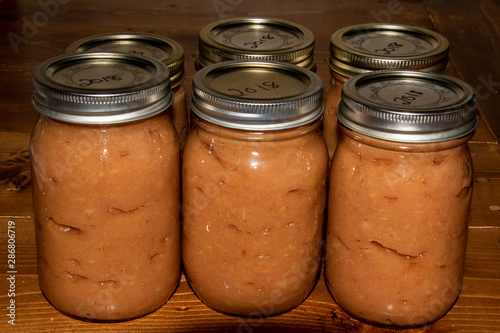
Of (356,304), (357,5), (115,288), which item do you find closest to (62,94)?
(115,288)

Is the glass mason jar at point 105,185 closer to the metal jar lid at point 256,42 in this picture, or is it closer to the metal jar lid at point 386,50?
the metal jar lid at point 256,42

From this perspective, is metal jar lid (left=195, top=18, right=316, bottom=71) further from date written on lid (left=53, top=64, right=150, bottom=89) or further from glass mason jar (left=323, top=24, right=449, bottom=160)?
date written on lid (left=53, top=64, right=150, bottom=89)

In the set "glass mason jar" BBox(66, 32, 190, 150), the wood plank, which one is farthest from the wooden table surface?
"glass mason jar" BBox(66, 32, 190, 150)

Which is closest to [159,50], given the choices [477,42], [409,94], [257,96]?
[257,96]

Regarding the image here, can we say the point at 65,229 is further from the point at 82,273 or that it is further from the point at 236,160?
the point at 236,160

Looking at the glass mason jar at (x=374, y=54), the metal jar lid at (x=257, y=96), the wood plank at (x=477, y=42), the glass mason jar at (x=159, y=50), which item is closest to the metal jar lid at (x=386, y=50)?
the glass mason jar at (x=374, y=54)

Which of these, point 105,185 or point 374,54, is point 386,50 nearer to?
point 374,54
